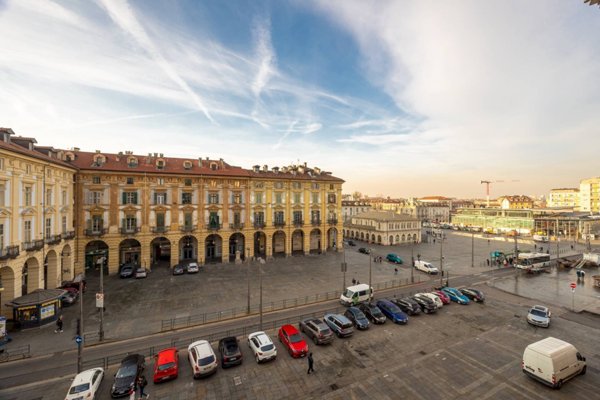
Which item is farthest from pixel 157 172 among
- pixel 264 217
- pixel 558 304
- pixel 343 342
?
pixel 558 304

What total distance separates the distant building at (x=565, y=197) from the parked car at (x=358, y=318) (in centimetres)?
17864

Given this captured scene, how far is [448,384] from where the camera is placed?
15875mm

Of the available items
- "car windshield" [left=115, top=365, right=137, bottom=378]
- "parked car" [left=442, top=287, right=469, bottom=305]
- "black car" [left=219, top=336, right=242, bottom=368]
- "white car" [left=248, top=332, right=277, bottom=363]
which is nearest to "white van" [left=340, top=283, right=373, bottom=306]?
"parked car" [left=442, top=287, right=469, bottom=305]

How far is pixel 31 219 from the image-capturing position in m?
27.5

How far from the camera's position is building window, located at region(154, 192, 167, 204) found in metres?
42.9

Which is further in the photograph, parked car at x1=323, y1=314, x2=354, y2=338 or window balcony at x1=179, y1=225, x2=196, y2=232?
window balcony at x1=179, y1=225, x2=196, y2=232

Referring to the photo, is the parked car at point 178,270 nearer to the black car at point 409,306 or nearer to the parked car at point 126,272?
the parked car at point 126,272

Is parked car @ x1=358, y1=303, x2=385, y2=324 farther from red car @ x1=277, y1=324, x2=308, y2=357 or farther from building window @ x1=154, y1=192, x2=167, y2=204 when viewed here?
building window @ x1=154, y1=192, x2=167, y2=204

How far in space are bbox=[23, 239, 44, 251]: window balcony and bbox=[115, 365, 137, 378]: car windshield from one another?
1960 cm

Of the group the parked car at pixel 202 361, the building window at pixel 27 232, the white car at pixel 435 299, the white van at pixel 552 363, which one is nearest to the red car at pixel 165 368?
the parked car at pixel 202 361

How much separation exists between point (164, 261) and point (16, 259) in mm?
23922

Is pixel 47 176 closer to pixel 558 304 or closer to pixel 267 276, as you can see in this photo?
pixel 267 276

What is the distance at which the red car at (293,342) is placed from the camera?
18547 millimetres

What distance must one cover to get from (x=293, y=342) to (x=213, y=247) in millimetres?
35110
